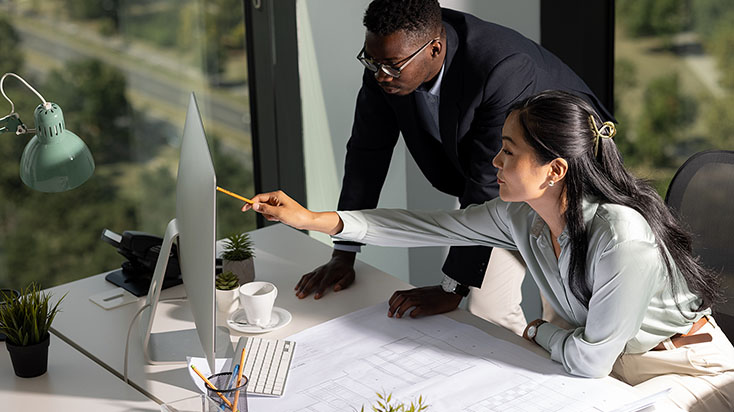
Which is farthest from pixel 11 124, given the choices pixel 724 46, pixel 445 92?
pixel 724 46

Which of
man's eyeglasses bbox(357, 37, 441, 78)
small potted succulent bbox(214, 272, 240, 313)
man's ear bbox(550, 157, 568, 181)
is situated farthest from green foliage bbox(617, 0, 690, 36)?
small potted succulent bbox(214, 272, 240, 313)

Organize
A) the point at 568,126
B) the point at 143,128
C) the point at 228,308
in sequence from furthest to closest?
the point at 143,128 < the point at 228,308 < the point at 568,126

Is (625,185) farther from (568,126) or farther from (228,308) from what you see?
(228,308)

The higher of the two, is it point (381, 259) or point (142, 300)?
point (142, 300)

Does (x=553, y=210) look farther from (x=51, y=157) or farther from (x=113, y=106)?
(x=113, y=106)

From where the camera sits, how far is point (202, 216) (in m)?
1.27

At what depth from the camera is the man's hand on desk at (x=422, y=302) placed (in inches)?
66.7

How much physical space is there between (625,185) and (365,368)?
1.93ft

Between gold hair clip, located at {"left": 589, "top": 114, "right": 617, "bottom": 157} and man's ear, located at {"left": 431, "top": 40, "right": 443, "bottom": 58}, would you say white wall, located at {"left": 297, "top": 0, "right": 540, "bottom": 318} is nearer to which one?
man's ear, located at {"left": 431, "top": 40, "right": 443, "bottom": 58}

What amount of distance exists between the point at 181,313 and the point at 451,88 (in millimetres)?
805

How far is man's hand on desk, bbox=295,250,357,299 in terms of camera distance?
184cm

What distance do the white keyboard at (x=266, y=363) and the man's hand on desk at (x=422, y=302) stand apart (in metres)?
0.26

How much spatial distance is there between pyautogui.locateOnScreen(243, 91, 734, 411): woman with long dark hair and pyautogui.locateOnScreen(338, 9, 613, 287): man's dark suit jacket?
0.26 m

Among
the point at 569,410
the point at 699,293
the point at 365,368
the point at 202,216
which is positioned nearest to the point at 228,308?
the point at 365,368
